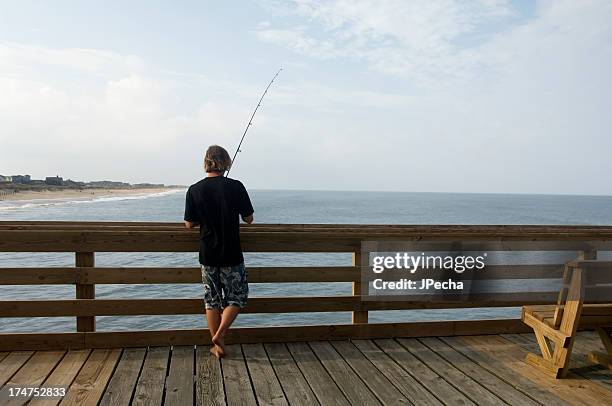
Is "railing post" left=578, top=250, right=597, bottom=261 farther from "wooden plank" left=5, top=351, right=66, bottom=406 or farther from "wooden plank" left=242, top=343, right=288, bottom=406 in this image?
"wooden plank" left=5, top=351, right=66, bottom=406

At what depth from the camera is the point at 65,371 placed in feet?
11.5

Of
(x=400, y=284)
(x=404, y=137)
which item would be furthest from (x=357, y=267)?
(x=404, y=137)

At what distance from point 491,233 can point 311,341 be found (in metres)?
2.08

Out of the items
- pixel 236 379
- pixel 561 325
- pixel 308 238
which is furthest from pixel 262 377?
pixel 561 325

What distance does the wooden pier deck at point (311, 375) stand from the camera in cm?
314

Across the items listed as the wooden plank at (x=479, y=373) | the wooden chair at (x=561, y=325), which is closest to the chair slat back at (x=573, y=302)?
the wooden chair at (x=561, y=325)

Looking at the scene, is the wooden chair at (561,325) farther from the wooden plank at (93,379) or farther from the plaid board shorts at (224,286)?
the wooden plank at (93,379)

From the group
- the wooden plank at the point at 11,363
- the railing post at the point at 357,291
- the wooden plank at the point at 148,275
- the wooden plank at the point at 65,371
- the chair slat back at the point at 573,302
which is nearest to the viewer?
the wooden plank at the point at 65,371

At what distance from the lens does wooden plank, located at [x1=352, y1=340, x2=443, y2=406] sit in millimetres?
3174

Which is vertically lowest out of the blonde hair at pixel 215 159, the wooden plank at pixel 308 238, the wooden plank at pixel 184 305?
the wooden plank at pixel 184 305

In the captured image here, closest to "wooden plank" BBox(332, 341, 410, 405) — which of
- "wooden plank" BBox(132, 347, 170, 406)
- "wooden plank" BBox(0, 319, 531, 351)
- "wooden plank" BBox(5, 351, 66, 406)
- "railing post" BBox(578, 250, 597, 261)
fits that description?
"wooden plank" BBox(0, 319, 531, 351)

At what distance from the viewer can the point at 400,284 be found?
461 cm

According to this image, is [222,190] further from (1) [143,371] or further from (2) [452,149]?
(2) [452,149]

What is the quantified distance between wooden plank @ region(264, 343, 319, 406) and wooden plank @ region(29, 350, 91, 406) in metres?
1.49
